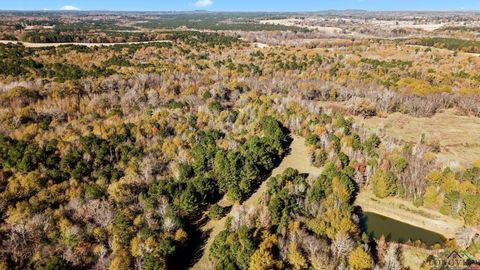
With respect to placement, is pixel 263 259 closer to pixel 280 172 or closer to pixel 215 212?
pixel 215 212

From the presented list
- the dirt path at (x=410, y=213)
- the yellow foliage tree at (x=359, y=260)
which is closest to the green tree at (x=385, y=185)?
the dirt path at (x=410, y=213)

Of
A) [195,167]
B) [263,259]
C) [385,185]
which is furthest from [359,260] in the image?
[195,167]

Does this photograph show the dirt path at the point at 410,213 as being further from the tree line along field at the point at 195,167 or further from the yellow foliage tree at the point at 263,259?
the yellow foliage tree at the point at 263,259

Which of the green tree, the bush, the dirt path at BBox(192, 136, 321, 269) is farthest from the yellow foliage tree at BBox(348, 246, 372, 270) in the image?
the green tree

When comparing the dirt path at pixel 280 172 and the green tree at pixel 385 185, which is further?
the green tree at pixel 385 185

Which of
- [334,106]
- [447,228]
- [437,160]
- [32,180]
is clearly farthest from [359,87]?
[32,180]
